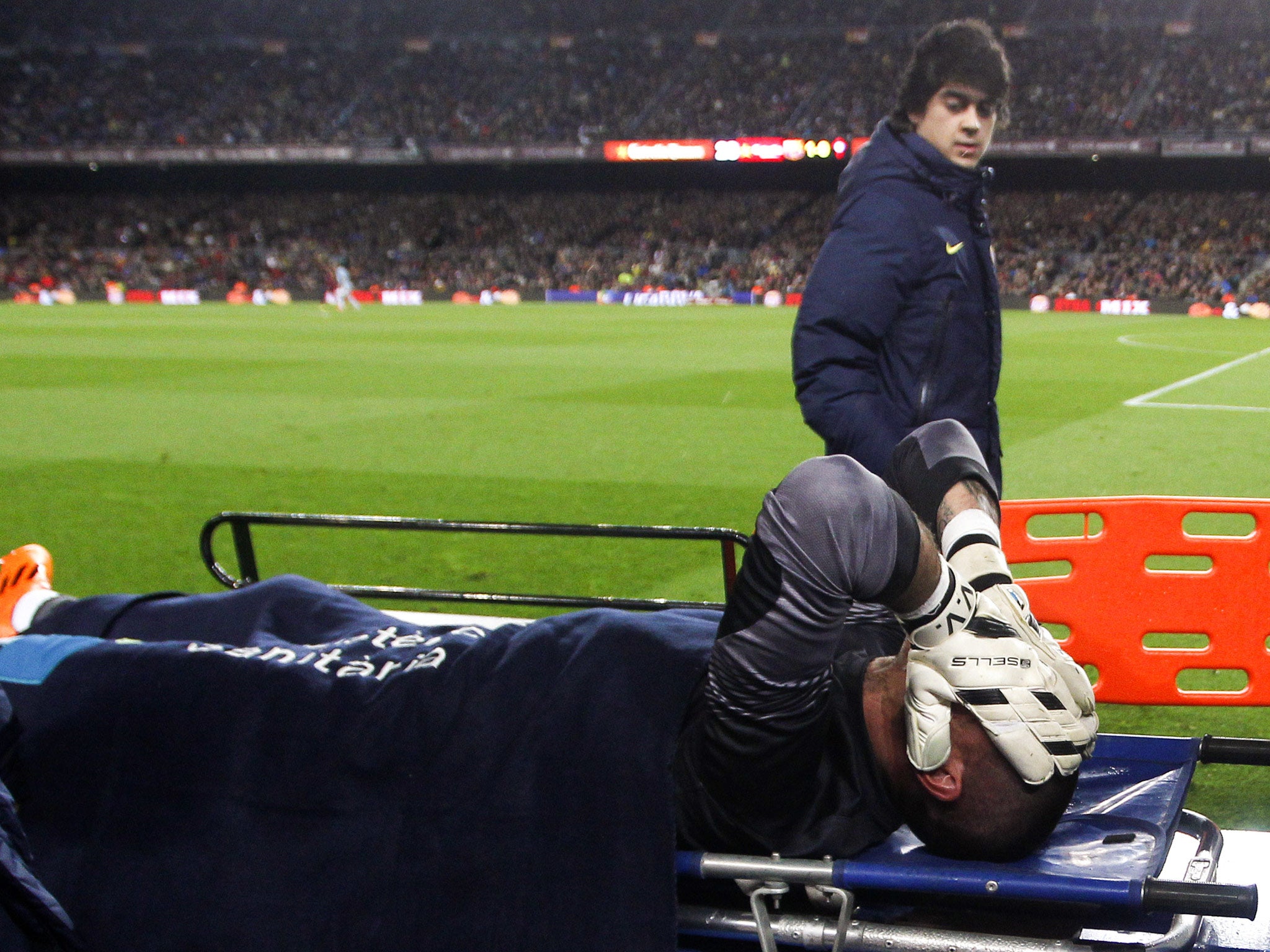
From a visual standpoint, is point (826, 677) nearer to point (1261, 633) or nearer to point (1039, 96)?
point (1261, 633)

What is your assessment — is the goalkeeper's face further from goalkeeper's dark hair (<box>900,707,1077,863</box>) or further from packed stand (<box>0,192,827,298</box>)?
packed stand (<box>0,192,827,298</box>)

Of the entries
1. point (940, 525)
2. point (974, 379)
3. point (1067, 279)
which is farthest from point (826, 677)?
point (1067, 279)

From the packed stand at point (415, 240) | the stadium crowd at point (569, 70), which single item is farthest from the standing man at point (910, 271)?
the stadium crowd at point (569, 70)

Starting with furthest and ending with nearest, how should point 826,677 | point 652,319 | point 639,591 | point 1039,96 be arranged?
point 1039,96, point 652,319, point 639,591, point 826,677

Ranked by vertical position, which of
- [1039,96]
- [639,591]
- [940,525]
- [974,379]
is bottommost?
[639,591]

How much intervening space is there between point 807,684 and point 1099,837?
825 mm

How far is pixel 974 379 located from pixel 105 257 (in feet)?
158

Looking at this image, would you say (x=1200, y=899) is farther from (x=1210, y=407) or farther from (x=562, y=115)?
(x=562, y=115)

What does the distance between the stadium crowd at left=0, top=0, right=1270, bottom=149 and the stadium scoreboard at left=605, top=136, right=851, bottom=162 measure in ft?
2.66

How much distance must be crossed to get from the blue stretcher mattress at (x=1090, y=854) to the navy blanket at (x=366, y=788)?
0.79 feet

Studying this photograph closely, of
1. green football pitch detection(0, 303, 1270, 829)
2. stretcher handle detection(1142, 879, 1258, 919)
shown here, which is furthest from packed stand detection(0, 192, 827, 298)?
stretcher handle detection(1142, 879, 1258, 919)

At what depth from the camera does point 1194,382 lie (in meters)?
14.3

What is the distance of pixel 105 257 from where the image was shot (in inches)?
1800

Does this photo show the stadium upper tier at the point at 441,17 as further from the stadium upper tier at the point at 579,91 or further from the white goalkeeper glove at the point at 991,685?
the white goalkeeper glove at the point at 991,685
